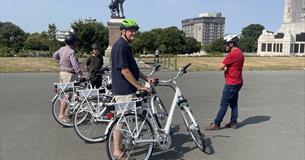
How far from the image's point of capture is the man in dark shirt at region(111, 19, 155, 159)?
416 cm

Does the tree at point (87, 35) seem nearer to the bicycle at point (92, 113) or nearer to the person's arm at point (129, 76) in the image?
the bicycle at point (92, 113)

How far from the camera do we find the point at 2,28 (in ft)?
285

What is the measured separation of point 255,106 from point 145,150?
584 centimetres

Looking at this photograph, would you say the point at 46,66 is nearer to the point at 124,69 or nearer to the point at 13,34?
the point at 124,69

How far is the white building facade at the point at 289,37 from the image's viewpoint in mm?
99938

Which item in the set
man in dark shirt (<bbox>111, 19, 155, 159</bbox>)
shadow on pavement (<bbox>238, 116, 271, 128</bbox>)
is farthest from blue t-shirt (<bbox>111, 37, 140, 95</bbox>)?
shadow on pavement (<bbox>238, 116, 271, 128</bbox>)

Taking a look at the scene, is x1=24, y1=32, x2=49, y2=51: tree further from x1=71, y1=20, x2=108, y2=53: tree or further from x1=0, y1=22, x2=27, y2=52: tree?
x1=71, y1=20, x2=108, y2=53: tree

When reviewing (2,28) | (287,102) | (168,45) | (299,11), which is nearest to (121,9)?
(287,102)

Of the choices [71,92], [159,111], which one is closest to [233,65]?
[159,111]

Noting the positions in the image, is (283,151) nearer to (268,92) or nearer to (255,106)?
(255,106)

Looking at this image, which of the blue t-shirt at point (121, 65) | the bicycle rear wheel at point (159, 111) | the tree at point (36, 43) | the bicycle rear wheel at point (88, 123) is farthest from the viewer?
the tree at point (36, 43)

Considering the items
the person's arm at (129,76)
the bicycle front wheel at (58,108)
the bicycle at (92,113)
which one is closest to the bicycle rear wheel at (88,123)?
the bicycle at (92,113)

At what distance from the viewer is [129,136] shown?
4.38 meters

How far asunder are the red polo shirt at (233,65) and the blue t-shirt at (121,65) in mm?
2541
